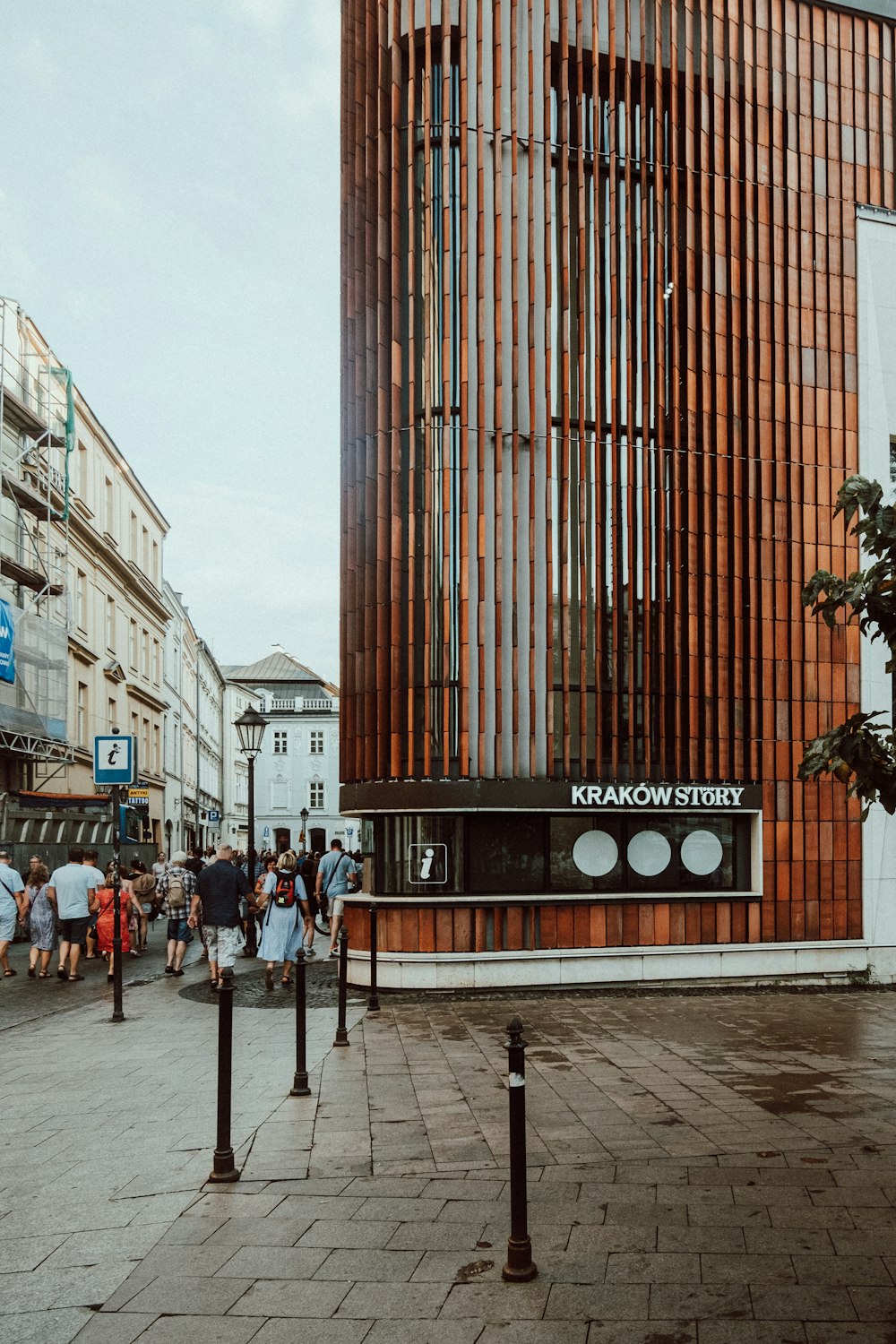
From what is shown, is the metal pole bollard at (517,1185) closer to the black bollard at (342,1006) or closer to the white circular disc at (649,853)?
the black bollard at (342,1006)

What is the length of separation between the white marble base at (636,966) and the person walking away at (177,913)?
3.64 metres

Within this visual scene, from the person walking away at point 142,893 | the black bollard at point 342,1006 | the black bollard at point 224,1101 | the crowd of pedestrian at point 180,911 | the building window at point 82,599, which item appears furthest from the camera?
the building window at point 82,599

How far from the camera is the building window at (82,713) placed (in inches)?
1416

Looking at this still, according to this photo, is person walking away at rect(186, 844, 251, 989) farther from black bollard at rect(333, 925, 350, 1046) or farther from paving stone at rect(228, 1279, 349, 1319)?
paving stone at rect(228, 1279, 349, 1319)

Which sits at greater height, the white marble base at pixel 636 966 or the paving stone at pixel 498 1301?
the paving stone at pixel 498 1301

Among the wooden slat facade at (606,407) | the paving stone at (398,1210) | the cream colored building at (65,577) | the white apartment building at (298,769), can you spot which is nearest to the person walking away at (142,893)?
the cream colored building at (65,577)

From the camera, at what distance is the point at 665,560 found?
51.3 ft

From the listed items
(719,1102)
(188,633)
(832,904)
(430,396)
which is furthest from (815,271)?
(188,633)

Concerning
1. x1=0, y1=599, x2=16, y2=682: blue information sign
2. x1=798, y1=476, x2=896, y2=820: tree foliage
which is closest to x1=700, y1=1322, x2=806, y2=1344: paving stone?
x1=798, y1=476, x2=896, y2=820: tree foliage

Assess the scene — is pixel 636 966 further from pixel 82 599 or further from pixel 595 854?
pixel 82 599

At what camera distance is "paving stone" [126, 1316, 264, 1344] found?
15.0 feet

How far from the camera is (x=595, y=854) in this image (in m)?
15.0

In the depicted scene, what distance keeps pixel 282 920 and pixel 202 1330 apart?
10.8m

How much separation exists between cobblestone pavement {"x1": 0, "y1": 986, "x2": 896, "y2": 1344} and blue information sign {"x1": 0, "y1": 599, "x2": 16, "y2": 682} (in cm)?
1559
